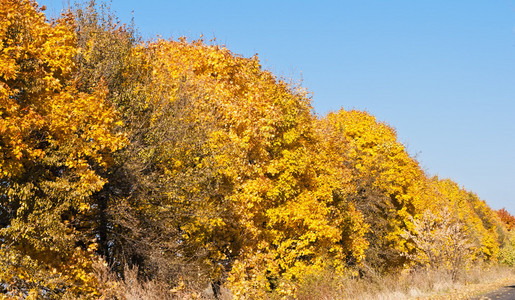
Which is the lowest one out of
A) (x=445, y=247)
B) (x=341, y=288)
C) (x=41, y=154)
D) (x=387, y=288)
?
(x=387, y=288)

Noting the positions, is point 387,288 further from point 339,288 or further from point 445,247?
point 445,247

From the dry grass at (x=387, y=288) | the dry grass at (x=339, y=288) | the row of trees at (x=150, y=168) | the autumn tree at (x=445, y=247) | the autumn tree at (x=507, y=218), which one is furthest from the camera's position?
the autumn tree at (x=507, y=218)

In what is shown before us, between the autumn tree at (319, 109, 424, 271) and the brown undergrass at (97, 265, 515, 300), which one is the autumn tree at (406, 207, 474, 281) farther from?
the autumn tree at (319, 109, 424, 271)

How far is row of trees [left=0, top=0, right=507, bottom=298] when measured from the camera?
15.8 meters

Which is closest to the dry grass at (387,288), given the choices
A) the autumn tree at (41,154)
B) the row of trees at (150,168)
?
the row of trees at (150,168)

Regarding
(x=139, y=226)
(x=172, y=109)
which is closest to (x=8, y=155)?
(x=139, y=226)

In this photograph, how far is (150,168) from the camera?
20547mm

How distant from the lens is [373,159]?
44062mm

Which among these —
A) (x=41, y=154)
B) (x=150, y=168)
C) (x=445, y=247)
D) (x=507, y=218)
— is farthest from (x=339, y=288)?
(x=507, y=218)

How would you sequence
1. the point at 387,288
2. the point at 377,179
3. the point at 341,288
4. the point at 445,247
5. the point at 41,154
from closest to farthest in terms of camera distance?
the point at 41,154 < the point at 341,288 < the point at 387,288 < the point at 445,247 < the point at 377,179

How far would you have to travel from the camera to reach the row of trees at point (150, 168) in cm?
1575

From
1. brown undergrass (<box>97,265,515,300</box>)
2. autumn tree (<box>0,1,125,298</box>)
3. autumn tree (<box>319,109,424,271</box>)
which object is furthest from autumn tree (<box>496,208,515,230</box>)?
autumn tree (<box>0,1,125,298</box>)

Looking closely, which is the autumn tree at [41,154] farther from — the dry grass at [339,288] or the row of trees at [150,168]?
the dry grass at [339,288]

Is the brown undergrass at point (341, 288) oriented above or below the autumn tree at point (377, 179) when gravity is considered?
below
